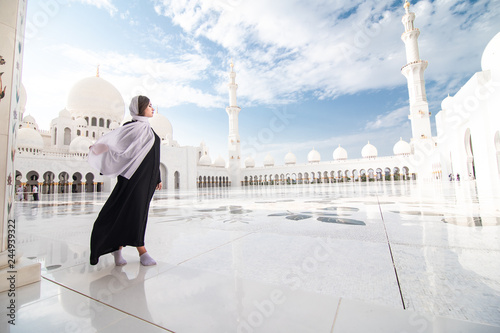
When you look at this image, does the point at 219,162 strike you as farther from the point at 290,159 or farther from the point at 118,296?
the point at 118,296

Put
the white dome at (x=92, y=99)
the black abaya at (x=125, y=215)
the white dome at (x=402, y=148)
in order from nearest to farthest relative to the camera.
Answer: the black abaya at (x=125, y=215) < the white dome at (x=92, y=99) < the white dome at (x=402, y=148)

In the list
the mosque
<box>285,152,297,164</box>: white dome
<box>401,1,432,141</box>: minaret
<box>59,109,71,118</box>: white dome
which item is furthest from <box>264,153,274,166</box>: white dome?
<box>59,109,71,118</box>: white dome

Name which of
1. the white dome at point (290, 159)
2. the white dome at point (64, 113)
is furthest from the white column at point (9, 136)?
the white dome at point (290, 159)

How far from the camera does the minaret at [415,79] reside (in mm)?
17453

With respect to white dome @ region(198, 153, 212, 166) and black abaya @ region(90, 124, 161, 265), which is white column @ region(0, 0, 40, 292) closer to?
black abaya @ region(90, 124, 161, 265)

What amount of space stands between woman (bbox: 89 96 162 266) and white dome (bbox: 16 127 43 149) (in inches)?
862

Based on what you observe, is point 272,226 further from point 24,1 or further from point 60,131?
point 60,131

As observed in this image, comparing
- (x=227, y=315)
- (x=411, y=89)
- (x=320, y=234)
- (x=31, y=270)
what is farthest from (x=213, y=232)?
(x=411, y=89)

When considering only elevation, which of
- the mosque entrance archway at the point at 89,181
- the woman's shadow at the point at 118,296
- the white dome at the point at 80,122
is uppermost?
the white dome at the point at 80,122

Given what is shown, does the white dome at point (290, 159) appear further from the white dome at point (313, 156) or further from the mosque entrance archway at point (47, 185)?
the mosque entrance archway at point (47, 185)

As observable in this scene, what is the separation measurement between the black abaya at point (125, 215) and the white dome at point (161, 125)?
25.3 meters

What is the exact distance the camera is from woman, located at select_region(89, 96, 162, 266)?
1.46 m

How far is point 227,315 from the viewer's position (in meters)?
0.83

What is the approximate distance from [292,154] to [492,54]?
2287 cm
